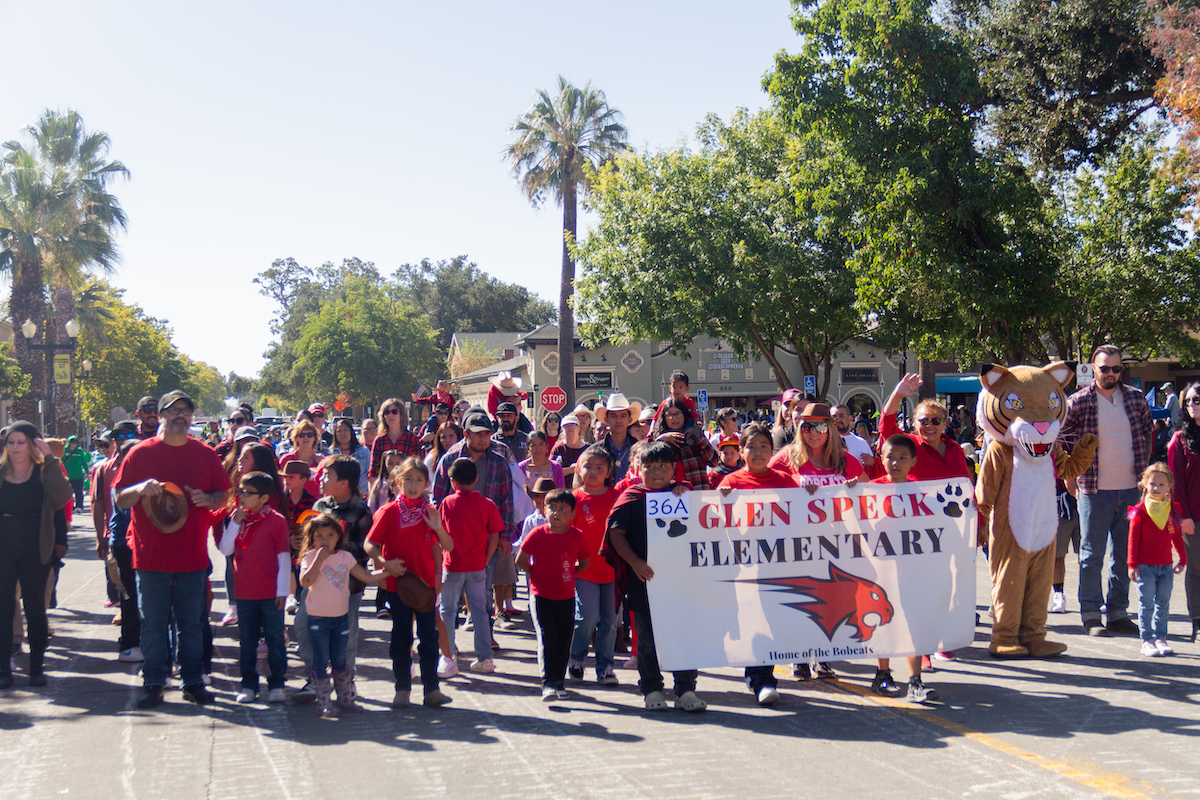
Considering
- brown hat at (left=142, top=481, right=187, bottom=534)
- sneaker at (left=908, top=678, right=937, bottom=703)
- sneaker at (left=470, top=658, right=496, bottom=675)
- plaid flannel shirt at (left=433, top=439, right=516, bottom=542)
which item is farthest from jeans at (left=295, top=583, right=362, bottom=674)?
sneaker at (left=908, top=678, right=937, bottom=703)

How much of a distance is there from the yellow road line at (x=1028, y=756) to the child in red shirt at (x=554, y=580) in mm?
1830

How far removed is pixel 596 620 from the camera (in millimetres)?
6598

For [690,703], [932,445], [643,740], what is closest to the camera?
[643,740]

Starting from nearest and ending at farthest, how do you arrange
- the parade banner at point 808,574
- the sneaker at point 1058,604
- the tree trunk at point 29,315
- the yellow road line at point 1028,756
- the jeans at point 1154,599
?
the yellow road line at point 1028,756 < the parade banner at point 808,574 < the jeans at point 1154,599 < the sneaker at point 1058,604 < the tree trunk at point 29,315

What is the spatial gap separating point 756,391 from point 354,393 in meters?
A: 24.0

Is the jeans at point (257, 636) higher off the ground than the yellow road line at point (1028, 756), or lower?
higher

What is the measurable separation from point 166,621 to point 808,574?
401cm

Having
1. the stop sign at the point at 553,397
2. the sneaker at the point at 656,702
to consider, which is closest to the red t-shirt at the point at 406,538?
the sneaker at the point at 656,702

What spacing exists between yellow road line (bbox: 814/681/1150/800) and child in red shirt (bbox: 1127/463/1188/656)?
7.37 feet

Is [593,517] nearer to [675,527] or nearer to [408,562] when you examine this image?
[675,527]

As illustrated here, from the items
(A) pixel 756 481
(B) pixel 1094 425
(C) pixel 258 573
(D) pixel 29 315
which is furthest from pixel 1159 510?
(D) pixel 29 315

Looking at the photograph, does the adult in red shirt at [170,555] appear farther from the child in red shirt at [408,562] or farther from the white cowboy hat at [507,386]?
the white cowboy hat at [507,386]

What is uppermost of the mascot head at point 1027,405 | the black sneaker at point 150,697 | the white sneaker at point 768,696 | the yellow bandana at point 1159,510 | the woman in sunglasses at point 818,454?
the mascot head at point 1027,405

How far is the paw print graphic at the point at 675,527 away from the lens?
595cm
